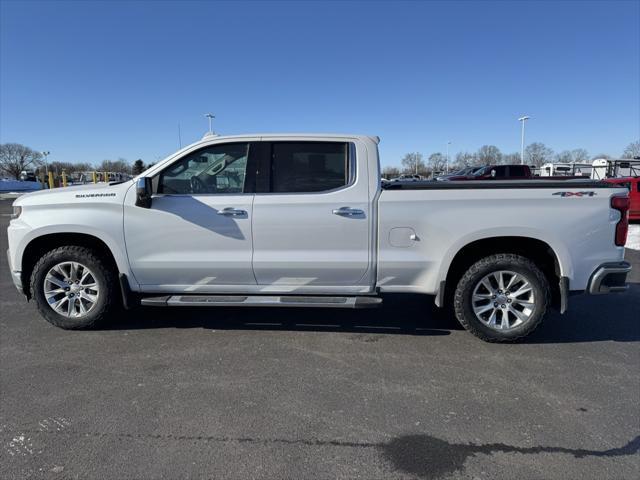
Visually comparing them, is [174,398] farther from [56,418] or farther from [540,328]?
[540,328]

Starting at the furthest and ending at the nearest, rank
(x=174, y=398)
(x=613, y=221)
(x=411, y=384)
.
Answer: (x=613, y=221) → (x=411, y=384) → (x=174, y=398)

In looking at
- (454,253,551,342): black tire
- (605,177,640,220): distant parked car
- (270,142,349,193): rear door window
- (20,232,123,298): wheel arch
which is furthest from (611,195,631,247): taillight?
(605,177,640,220): distant parked car

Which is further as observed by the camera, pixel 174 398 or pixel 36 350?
pixel 36 350

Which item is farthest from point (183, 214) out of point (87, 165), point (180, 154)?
point (87, 165)

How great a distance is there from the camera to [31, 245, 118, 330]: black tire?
4449 mm

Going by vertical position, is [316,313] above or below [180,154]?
below

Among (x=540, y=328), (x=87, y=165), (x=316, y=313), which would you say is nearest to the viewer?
(x=540, y=328)

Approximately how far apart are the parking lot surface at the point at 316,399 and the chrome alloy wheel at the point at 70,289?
11.1 inches

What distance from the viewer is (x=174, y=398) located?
328cm

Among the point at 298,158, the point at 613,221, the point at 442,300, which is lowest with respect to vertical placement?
the point at 442,300

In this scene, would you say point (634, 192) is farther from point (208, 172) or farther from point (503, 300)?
point (208, 172)

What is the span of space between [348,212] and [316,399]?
1.76 m

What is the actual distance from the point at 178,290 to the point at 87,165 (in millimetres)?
116476

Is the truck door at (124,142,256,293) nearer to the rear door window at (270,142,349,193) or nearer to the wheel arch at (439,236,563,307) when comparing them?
the rear door window at (270,142,349,193)
